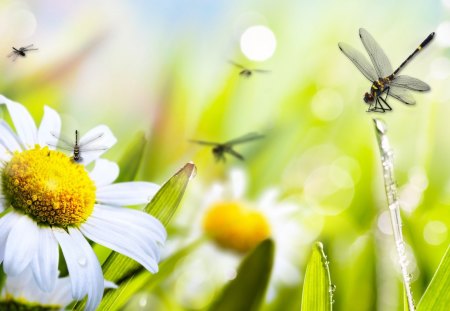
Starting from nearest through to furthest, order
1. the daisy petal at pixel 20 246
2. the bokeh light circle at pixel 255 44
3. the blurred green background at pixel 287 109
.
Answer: the daisy petal at pixel 20 246, the blurred green background at pixel 287 109, the bokeh light circle at pixel 255 44

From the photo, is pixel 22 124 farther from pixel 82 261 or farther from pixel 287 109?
pixel 287 109

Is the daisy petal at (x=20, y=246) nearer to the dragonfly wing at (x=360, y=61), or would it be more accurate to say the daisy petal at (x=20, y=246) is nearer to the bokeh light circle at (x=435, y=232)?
the dragonfly wing at (x=360, y=61)

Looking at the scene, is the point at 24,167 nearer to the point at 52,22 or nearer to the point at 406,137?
the point at 52,22

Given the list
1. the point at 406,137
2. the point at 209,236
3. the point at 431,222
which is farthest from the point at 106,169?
the point at 406,137

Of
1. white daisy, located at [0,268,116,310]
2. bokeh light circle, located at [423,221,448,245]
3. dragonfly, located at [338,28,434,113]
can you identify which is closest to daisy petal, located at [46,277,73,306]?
white daisy, located at [0,268,116,310]

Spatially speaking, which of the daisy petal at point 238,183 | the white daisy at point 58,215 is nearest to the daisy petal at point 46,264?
the white daisy at point 58,215
